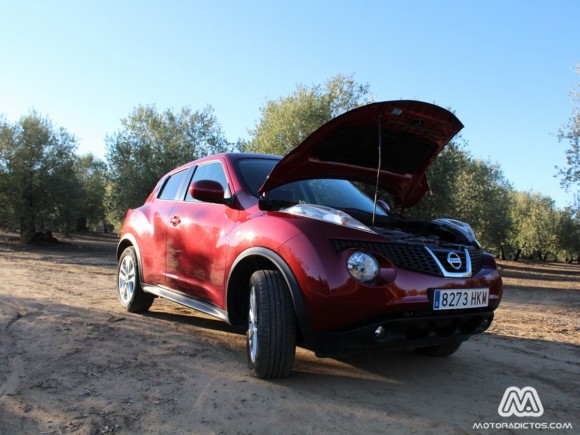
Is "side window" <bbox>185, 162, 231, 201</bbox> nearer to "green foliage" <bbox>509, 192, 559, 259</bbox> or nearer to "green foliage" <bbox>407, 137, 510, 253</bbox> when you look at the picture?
"green foliage" <bbox>407, 137, 510, 253</bbox>

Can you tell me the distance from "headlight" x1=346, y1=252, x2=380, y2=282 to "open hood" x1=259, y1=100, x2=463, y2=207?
1.11 meters

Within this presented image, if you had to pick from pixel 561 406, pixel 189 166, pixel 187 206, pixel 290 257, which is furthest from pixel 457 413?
pixel 189 166

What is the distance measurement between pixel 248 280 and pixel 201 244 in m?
0.69

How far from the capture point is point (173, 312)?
6004mm

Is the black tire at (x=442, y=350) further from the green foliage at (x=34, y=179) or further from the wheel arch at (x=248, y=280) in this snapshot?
the green foliage at (x=34, y=179)

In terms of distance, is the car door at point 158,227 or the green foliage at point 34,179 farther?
the green foliage at point 34,179

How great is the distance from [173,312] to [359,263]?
3682mm

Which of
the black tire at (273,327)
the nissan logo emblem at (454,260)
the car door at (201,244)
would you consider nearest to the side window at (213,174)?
the car door at (201,244)

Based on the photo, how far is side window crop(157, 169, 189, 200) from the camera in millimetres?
5328

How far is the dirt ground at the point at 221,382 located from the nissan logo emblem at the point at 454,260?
95 cm

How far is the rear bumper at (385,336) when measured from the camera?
9.96ft

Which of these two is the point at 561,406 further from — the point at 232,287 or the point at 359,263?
the point at 232,287

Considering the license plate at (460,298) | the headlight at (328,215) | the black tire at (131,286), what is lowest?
the black tire at (131,286)

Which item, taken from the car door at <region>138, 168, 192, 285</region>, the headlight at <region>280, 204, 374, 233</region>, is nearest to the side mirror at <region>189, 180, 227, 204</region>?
the headlight at <region>280, 204, 374, 233</region>
